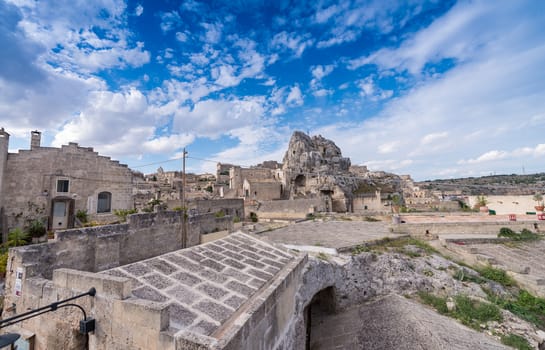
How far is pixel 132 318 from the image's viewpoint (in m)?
2.51

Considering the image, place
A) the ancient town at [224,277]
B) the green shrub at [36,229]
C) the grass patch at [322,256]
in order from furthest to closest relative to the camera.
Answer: the green shrub at [36,229]
the grass patch at [322,256]
the ancient town at [224,277]

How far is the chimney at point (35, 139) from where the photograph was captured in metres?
12.1

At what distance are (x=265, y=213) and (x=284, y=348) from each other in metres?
22.8

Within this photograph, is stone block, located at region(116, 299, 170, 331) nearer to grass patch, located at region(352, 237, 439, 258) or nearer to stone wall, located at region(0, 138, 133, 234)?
grass patch, located at region(352, 237, 439, 258)

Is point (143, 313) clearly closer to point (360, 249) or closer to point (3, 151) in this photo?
point (360, 249)

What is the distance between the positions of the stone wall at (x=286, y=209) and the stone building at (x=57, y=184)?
1487 centimetres

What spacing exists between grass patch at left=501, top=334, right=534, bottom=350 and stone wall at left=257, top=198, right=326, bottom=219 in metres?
19.6

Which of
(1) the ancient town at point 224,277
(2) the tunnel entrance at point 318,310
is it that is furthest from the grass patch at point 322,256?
(2) the tunnel entrance at point 318,310

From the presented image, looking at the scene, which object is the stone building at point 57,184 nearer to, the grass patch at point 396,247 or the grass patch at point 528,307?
the grass patch at point 396,247

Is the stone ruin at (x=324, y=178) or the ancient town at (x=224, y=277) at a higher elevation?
the stone ruin at (x=324, y=178)

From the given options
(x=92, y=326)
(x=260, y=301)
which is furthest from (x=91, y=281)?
(x=260, y=301)

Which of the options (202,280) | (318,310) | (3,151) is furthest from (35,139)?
(318,310)

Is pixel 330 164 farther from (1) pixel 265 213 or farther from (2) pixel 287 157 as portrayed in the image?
(1) pixel 265 213

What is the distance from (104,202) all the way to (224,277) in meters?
13.9
